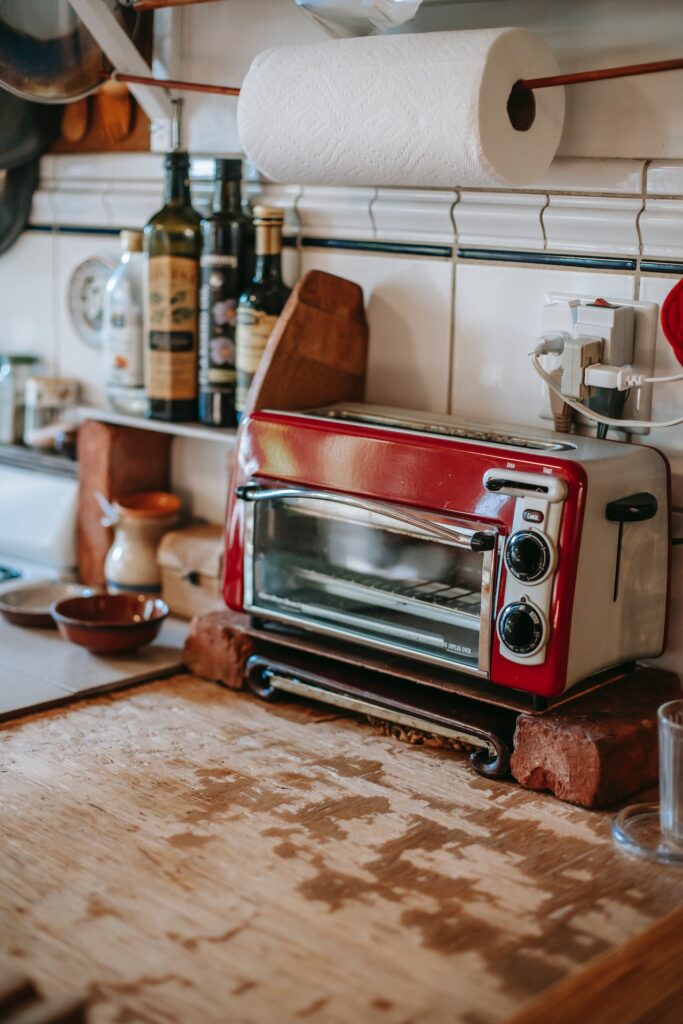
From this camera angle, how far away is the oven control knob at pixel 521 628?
122 cm

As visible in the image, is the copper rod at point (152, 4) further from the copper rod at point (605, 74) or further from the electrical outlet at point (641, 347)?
the electrical outlet at point (641, 347)

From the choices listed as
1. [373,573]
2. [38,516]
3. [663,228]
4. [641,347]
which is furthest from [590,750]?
[38,516]

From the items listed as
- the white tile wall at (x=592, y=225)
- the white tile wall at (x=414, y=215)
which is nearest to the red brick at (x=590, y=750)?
the white tile wall at (x=592, y=225)

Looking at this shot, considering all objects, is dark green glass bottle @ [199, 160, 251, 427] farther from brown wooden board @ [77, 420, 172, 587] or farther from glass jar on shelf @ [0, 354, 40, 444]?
glass jar on shelf @ [0, 354, 40, 444]

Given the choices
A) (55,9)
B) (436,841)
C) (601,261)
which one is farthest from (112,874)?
(55,9)

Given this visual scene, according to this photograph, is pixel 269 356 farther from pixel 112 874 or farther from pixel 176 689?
pixel 112 874

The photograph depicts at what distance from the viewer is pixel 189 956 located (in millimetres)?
944

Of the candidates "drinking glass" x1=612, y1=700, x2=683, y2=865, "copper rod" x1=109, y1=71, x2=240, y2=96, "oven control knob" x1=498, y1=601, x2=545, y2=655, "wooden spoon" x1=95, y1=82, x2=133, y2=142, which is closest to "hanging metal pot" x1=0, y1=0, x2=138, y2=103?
"copper rod" x1=109, y1=71, x2=240, y2=96

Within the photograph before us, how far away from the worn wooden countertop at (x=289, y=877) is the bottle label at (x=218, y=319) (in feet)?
1.73

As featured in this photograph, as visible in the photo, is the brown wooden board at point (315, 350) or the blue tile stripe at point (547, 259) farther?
the brown wooden board at point (315, 350)

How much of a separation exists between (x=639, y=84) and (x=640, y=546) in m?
0.52

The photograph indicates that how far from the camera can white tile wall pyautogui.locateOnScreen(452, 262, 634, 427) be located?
1493 mm

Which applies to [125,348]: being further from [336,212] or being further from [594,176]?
[594,176]

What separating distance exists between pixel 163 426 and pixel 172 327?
15cm
